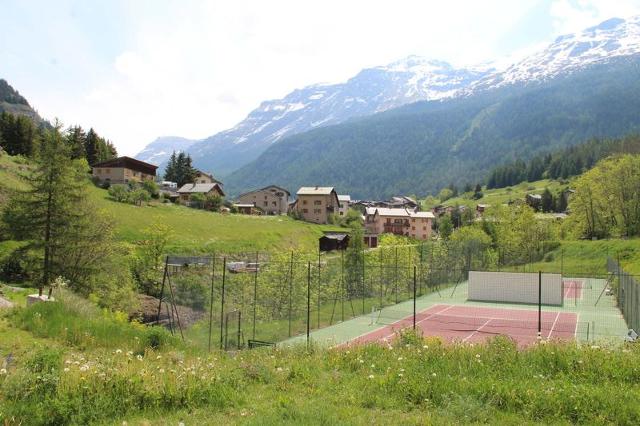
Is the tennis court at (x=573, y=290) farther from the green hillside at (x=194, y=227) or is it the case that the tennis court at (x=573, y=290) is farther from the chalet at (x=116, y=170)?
the chalet at (x=116, y=170)

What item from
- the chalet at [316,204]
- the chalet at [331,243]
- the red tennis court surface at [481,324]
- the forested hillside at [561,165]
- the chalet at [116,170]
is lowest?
the red tennis court surface at [481,324]

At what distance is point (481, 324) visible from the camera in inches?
946

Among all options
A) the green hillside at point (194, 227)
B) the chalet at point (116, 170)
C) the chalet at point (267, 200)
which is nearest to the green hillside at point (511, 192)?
the chalet at point (267, 200)

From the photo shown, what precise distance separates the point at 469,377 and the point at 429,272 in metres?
31.5

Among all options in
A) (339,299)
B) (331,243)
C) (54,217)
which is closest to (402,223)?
(331,243)

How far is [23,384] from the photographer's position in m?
6.17

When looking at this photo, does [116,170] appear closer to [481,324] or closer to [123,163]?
[123,163]

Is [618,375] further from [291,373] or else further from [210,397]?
[210,397]

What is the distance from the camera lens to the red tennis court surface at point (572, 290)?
34.6m

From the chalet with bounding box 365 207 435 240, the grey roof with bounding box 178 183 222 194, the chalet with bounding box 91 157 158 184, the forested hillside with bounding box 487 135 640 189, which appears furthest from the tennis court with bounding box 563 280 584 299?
the forested hillside with bounding box 487 135 640 189

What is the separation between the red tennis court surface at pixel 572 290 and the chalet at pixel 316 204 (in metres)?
49.0

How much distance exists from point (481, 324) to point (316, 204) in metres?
67.9

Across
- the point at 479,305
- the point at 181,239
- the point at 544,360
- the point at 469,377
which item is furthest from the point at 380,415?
the point at 181,239

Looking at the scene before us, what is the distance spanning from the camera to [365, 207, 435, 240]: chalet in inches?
3654
